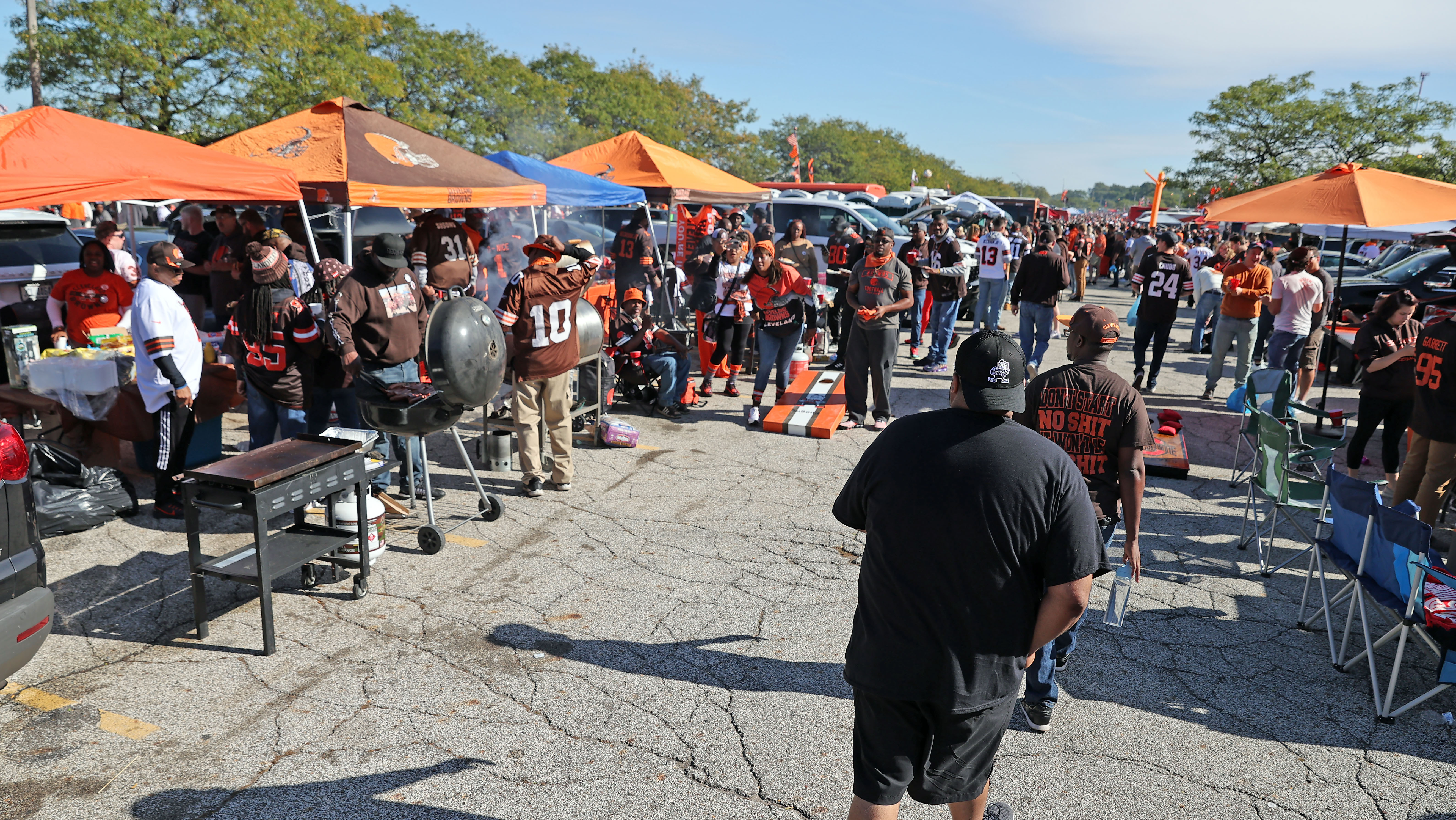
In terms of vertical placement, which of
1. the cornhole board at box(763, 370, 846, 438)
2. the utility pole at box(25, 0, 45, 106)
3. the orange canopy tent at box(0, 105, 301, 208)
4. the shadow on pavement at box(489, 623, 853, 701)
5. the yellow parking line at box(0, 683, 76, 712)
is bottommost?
the yellow parking line at box(0, 683, 76, 712)

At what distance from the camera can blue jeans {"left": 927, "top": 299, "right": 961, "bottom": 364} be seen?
12.2 m

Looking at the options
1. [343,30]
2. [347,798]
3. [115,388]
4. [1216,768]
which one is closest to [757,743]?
[347,798]

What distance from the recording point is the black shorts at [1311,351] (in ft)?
33.2

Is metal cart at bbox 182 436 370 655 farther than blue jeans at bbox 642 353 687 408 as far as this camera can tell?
No

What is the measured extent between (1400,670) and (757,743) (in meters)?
3.50

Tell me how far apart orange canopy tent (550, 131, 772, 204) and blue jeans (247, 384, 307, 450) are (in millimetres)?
6816

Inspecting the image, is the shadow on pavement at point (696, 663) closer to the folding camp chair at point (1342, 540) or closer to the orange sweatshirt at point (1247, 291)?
the folding camp chair at point (1342, 540)

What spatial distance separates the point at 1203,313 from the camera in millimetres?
13359

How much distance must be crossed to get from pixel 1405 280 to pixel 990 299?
27.5ft

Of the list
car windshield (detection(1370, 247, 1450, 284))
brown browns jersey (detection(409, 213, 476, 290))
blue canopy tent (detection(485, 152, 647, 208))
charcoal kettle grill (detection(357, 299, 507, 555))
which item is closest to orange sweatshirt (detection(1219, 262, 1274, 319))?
car windshield (detection(1370, 247, 1450, 284))

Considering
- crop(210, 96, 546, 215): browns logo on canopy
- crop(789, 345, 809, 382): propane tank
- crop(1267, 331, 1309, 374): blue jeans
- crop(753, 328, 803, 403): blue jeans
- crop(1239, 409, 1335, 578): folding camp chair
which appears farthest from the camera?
crop(789, 345, 809, 382): propane tank

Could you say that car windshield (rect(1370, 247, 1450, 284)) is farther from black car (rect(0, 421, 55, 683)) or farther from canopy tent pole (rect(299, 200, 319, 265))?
black car (rect(0, 421, 55, 683))

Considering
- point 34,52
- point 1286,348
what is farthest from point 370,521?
point 34,52

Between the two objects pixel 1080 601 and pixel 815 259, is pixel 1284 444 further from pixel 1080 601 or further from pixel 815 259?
pixel 815 259
